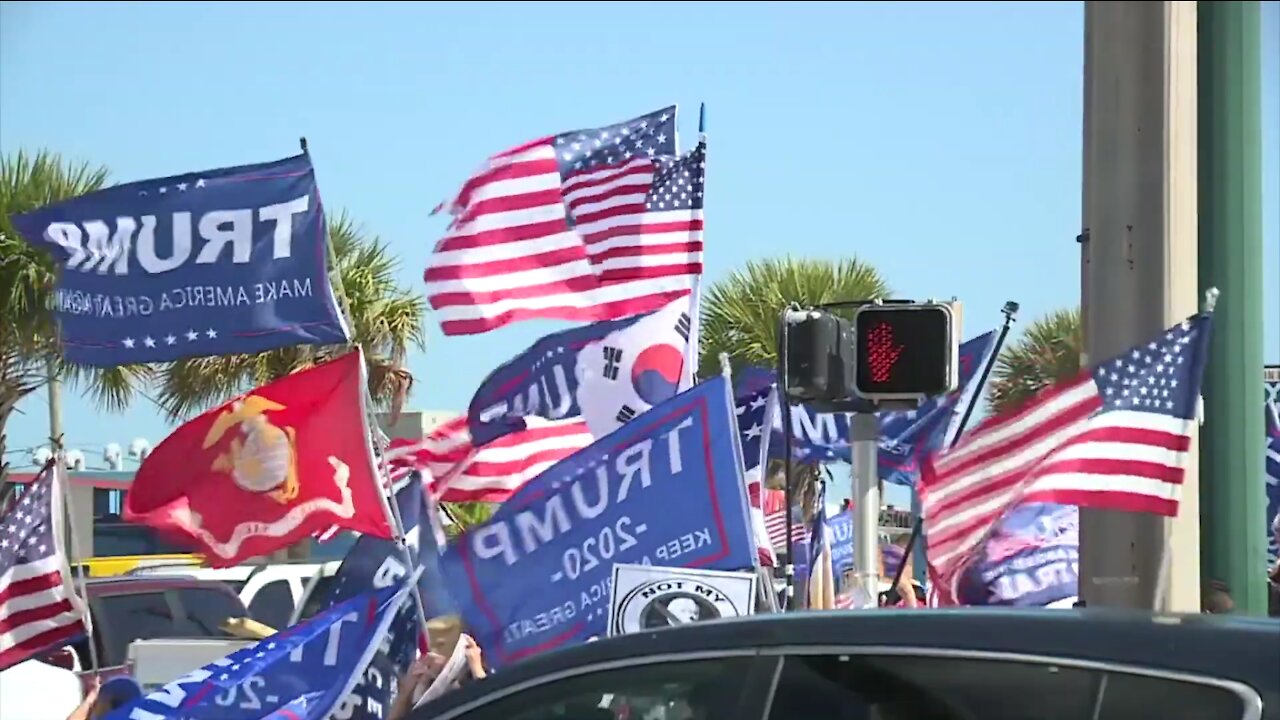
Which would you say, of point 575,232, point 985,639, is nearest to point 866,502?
point 985,639

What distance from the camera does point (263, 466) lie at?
32.6 feet

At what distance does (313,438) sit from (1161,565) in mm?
4375

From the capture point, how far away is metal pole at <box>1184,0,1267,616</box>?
748cm

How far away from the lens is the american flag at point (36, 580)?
32.4 feet

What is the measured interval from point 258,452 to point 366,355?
13.6m

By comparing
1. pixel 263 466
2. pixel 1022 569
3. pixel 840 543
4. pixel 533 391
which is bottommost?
pixel 840 543

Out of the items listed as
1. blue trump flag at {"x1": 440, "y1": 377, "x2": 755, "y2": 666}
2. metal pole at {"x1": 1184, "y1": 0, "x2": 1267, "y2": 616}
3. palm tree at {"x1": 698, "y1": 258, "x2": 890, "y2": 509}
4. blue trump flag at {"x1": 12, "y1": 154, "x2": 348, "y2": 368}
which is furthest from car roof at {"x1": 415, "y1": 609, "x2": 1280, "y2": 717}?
palm tree at {"x1": 698, "y1": 258, "x2": 890, "y2": 509}

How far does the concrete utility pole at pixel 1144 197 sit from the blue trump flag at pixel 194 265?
4.47 meters

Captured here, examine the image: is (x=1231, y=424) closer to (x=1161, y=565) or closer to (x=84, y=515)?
(x=1161, y=565)

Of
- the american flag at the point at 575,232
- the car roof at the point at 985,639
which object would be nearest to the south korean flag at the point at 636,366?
the american flag at the point at 575,232

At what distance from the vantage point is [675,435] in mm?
8477

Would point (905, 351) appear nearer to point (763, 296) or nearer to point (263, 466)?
point (263, 466)

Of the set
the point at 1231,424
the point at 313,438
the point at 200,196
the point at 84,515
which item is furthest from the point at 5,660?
the point at 84,515

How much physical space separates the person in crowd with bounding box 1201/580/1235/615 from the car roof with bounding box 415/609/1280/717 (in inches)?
130
